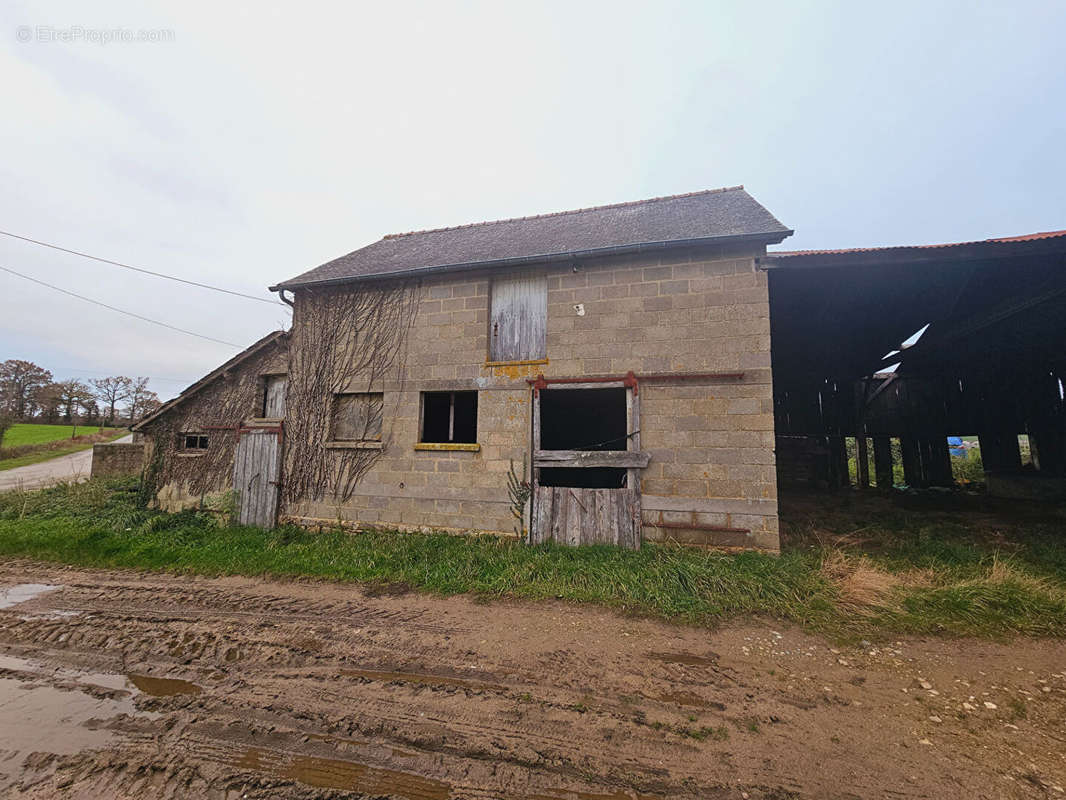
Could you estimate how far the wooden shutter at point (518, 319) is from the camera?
23.0ft

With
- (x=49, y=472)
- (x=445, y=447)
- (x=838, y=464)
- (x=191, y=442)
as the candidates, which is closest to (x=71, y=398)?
(x=49, y=472)

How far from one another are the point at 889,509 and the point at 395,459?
10.9m

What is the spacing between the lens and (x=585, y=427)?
36.2 ft

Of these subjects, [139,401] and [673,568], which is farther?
[139,401]

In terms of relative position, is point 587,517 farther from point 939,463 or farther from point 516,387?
point 939,463

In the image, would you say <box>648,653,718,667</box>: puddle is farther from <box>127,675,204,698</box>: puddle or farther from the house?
<box>127,675,204,698</box>: puddle

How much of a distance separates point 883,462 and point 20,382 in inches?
2369

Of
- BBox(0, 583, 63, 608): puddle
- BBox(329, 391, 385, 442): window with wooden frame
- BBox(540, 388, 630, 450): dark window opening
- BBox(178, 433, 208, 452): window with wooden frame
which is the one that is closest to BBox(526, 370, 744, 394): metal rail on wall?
BBox(540, 388, 630, 450): dark window opening

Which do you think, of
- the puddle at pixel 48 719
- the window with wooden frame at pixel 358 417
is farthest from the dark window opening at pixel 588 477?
the puddle at pixel 48 719

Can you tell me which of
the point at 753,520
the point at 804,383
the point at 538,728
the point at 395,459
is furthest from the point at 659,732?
the point at 804,383

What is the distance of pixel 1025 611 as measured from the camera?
13.6 feet

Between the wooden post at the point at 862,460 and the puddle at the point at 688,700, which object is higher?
the wooden post at the point at 862,460

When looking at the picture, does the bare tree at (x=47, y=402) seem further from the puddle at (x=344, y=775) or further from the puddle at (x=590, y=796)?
the puddle at (x=590, y=796)

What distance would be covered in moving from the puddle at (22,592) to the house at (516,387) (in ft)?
8.89
